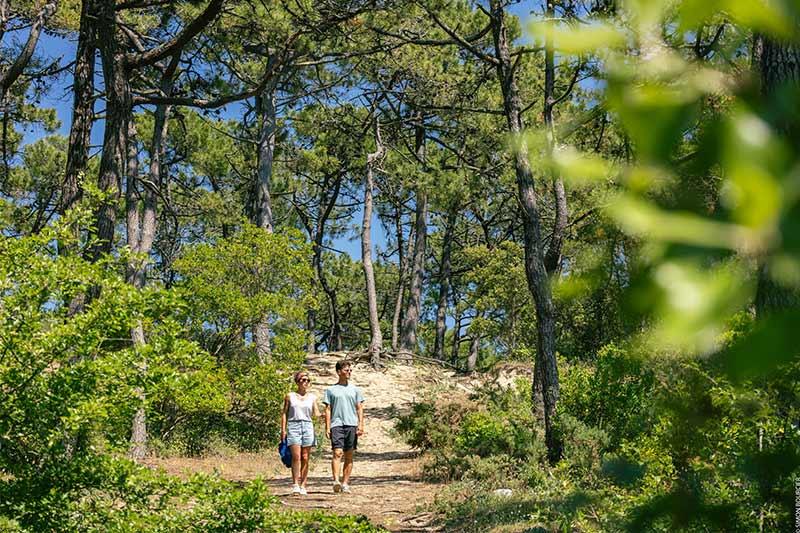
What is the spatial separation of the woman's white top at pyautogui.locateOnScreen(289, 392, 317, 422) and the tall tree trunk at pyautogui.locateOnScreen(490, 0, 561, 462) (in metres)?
2.78

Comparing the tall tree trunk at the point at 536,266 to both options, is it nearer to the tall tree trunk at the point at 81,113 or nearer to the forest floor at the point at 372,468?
the forest floor at the point at 372,468

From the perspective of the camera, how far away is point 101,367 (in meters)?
4.61

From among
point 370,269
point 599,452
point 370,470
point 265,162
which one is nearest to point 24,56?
point 370,470

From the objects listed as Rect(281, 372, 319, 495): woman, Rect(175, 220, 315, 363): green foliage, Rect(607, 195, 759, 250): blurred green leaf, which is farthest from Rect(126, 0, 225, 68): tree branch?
Rect(607, 195, 759, 250): blurred green leaf

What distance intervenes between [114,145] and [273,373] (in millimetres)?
6507

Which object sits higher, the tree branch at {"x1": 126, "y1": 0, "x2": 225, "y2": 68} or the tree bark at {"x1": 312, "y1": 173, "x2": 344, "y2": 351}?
the tree bark at {"x1": 312, "y1": 173, "x2": 344, "y2": 351}

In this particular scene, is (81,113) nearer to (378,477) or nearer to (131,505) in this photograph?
(131,505)

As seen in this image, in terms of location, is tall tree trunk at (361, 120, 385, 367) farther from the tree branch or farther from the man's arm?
the tree branch

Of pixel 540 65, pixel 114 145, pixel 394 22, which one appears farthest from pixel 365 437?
pixel 540 65

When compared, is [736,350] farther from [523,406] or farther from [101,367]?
[523,406]

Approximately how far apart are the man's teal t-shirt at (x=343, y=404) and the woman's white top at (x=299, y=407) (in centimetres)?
24

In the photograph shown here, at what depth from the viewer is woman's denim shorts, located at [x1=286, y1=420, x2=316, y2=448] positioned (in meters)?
8.97

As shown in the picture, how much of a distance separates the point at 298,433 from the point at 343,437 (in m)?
0.52

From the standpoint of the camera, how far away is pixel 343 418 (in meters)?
9.11
